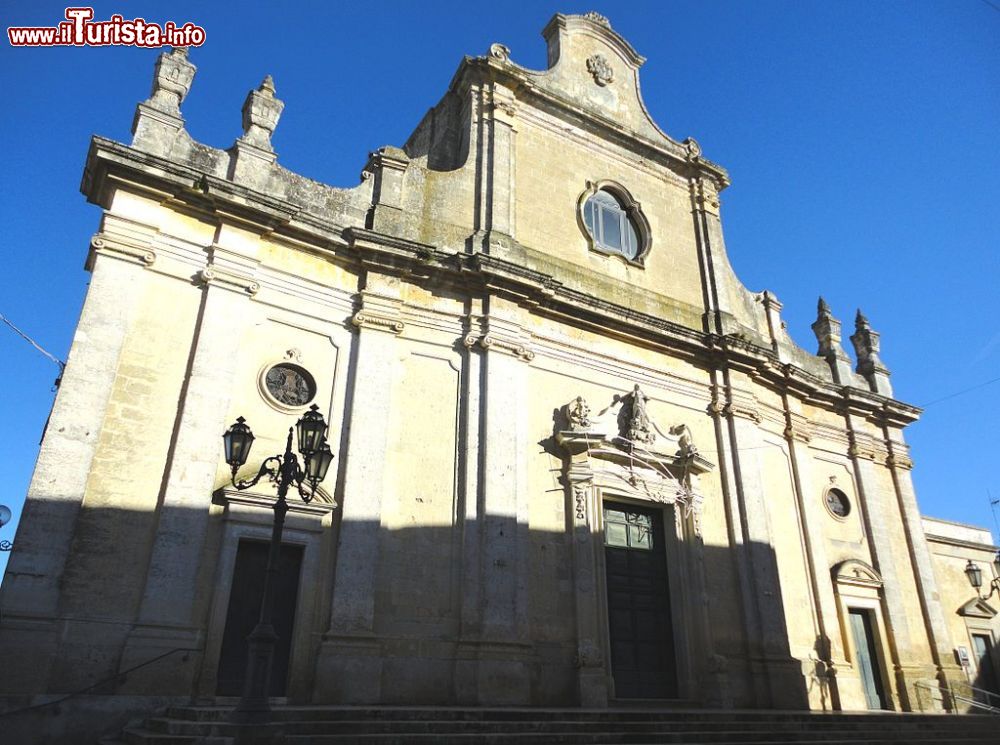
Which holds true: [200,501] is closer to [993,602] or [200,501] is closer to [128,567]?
[128,567]

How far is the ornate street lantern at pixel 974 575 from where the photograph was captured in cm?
1764

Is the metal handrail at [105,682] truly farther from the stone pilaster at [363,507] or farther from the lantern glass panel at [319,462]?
the lantern glass panel at [319,462]

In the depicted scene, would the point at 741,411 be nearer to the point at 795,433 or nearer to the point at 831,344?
the point at 795,433

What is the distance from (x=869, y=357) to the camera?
18.6m

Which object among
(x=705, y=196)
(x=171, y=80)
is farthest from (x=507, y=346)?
(x=705, y=196)

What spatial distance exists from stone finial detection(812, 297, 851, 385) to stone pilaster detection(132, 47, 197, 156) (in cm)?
1476

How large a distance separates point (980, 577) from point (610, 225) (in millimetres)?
12395

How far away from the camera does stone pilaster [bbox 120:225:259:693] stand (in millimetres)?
8672

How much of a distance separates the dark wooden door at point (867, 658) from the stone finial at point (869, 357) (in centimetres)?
571

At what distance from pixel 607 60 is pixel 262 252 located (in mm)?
10008

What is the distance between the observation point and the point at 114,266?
984cm

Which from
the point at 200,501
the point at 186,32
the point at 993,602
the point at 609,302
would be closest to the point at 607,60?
the point at 609,302

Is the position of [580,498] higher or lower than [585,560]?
higher

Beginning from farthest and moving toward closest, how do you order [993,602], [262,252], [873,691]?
[993,602], [873,691], [262,252]
